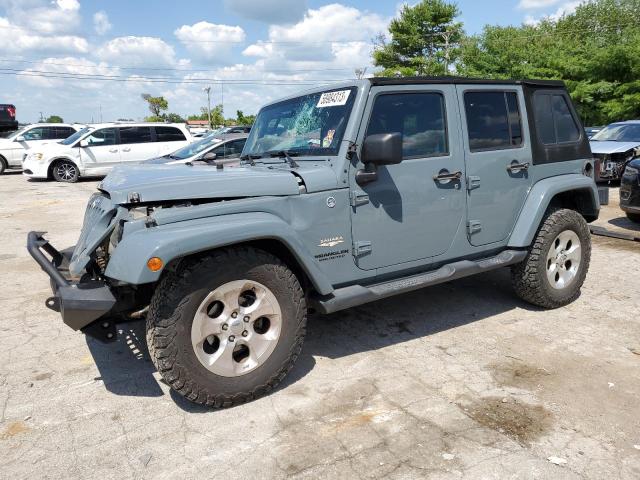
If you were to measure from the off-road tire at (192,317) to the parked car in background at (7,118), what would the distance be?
23.6m

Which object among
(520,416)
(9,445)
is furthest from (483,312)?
(9,445)

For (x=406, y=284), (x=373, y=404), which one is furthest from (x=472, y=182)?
(x=373, y=404)

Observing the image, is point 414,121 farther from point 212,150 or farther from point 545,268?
point 212,150

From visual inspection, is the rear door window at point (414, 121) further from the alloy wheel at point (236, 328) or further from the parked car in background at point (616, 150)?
the parked car in background at point (616, 150)

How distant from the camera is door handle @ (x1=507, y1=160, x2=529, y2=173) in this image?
14.0ft

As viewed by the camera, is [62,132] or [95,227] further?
[62,132]

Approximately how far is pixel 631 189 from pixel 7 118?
77.3 ft

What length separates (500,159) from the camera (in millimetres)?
4207

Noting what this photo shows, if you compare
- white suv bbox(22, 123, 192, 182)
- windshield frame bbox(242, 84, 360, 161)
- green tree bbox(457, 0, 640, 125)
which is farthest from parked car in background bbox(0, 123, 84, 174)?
green tree bbox(457, 0, 640, 125)

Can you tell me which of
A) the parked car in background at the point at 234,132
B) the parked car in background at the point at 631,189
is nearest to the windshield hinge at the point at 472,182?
the parked car in background at the point at 234,132

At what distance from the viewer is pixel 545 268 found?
4512 mm

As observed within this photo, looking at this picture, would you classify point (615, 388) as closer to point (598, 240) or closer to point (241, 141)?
point (598, 240)

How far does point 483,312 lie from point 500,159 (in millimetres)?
1393

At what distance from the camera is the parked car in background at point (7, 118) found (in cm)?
2205
